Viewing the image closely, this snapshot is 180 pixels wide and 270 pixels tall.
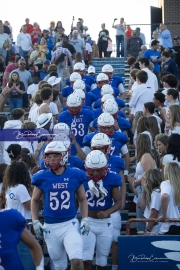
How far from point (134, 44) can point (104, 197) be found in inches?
564

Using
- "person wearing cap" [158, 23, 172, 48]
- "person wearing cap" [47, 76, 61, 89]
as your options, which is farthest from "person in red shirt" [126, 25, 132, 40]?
"person wearing cap" [47, 76, 61, 89]

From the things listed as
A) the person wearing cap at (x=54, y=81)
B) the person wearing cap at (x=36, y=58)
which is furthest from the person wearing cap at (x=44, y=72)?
the person wearing cap at (x=54, y=81)

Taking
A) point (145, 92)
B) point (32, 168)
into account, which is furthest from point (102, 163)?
point (145, 92)

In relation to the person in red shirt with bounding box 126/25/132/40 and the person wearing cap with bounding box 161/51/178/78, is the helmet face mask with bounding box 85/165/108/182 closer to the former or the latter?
the person wearing cap with bounding box 161/51/178/78

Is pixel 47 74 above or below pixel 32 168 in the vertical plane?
above

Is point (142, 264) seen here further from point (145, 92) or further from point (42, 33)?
point (42, 33)

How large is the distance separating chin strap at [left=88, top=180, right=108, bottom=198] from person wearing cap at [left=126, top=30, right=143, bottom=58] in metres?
14.3

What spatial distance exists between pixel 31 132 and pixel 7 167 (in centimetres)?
240

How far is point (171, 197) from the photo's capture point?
362 inches

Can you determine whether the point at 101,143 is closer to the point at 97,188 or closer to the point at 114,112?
the point at 97,188

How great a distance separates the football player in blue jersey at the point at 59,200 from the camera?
27.9ft

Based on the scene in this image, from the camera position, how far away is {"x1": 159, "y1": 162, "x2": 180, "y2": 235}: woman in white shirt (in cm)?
912

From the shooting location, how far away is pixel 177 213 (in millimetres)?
9266

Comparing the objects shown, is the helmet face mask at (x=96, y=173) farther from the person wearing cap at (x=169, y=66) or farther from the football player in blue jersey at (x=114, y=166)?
the person wearing cap at (x=169, y=66)
